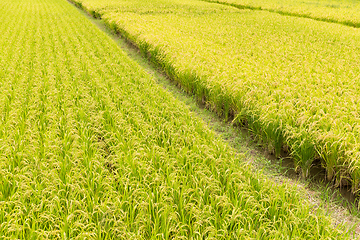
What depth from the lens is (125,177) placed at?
2830 mm

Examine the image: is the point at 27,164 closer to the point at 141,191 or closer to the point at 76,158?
the point at 76,158

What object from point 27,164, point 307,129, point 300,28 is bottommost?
point 27,164

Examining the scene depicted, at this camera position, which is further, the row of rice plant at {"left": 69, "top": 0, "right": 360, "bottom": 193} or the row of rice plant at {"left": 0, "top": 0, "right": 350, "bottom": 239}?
the row of rice plant at {"left": 69, "top": 0, "right": 360, "bottom": 193}

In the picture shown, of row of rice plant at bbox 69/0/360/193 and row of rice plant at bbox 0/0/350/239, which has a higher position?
row of rice plant at bbox 69/0/360/193

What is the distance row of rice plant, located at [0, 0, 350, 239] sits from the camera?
2254 mm

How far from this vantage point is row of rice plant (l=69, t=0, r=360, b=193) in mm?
3566

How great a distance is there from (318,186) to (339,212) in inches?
19.0

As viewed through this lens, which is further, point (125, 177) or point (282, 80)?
point (282, 80)

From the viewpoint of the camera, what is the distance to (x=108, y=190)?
2680mm

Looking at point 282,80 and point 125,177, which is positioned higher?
point 282,80

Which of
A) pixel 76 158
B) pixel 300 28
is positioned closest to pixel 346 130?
pixel 76 158

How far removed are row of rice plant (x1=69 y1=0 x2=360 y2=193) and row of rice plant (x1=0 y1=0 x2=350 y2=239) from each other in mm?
772

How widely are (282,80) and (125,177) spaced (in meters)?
3.74

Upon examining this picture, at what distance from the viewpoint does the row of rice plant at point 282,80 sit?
3.57m
